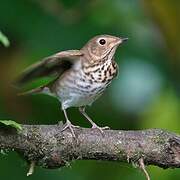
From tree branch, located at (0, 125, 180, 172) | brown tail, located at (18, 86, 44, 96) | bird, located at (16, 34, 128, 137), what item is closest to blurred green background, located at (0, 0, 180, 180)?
brown tail, located at (18, 86, 44, 96)

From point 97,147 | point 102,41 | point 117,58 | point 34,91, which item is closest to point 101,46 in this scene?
point 102,41

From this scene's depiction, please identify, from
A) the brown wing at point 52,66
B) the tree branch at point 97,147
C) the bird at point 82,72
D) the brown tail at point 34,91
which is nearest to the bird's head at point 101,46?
the bird at point 82,72

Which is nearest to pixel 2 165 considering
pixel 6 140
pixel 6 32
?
pixel 6 32

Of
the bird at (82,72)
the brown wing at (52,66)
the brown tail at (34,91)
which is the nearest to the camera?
the brown wing at (52,66)

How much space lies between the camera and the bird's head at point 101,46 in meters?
4.52

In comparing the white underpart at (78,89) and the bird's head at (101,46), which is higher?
the bird's head at (101,46)

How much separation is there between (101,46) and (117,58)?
27 cm

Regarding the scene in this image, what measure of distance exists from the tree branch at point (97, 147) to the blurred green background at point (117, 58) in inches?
46.3

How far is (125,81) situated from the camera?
5.00 meters

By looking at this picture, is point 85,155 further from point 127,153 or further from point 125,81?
point 125,81

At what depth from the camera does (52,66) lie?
14.1 feet

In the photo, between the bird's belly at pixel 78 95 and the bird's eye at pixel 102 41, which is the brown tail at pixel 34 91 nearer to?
the bird's belly at pixel 78 95

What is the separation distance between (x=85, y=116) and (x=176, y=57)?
79 centimetres

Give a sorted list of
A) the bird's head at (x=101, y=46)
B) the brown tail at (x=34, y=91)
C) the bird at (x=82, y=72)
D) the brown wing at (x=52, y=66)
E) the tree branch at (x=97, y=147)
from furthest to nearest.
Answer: the brown tail at (x=34, y=91) < the bird's head at (x=101, y=46) < the bird at (x=82, y=72) < the brown wing at (x=52, y=66) < the tree branch at (x=97, y=147)
